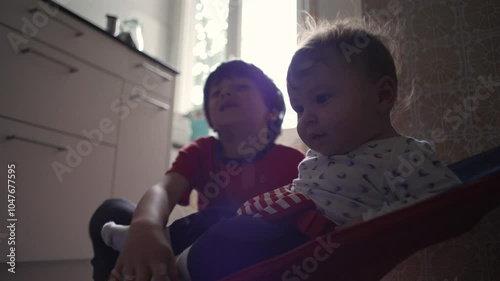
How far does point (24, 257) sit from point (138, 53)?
2.97ft

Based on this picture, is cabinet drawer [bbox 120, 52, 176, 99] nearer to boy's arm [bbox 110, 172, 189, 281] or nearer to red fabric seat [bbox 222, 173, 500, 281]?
boy's arm [bbox 110, 172, 189, 281]

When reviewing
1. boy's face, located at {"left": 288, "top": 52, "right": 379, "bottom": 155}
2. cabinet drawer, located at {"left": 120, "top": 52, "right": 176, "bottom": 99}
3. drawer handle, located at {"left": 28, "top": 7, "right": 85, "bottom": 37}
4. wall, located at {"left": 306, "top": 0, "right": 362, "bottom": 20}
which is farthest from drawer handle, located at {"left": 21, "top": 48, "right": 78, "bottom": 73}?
boy's face, located at {"left": 288, "top": 52, "right": 379, "bottom": 155}

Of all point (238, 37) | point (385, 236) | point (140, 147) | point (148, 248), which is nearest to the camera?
point (385, 236)

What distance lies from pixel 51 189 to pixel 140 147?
46 cm

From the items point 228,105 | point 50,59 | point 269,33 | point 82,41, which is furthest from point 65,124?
point 269,33

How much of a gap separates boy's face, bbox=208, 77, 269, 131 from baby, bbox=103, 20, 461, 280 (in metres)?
0.27

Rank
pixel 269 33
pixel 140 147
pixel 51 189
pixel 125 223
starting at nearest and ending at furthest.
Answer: pixel 125 223 → pixel 51 189 → pixel 140 147 → pixel 269 33

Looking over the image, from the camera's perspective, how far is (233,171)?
92cm

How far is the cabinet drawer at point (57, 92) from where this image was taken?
112cm

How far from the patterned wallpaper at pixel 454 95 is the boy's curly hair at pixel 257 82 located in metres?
0.37

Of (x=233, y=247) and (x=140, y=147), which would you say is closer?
(x=233, y=247)

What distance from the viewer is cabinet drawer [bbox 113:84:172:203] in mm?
1492

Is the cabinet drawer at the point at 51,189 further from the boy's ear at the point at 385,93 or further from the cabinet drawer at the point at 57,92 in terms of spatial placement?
the boy's ear at the point at 385,93

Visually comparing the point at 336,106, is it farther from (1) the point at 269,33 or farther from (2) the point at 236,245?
(1) the point at 269,33
